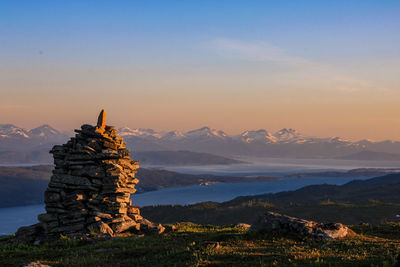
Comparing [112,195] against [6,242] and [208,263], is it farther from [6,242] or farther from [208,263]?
[208,263]

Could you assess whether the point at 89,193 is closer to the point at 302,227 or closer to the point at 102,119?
the point at 102,119

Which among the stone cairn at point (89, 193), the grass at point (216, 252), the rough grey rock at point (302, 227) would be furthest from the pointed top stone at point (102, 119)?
the rough grey rock at point (302, 227)

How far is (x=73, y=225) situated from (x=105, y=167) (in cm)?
578

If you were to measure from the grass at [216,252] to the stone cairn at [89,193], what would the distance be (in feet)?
16.0

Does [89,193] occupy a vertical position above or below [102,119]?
below

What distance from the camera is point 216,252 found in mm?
19734

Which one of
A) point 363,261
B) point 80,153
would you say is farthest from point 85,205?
point 363,261

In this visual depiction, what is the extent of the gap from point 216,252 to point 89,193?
19.5 meters

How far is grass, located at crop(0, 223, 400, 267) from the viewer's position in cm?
1741

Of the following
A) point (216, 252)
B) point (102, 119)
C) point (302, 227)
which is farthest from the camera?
point (102, 119)

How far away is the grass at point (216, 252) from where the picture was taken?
57.1 ft

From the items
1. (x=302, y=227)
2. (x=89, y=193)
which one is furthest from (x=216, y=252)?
(x=89, y=193)

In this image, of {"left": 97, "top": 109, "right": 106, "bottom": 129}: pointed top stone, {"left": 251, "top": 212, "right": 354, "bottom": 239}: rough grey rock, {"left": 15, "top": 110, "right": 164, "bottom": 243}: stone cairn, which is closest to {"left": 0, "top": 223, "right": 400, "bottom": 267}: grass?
{"left": 251, "top": 212, "right": 354, "bottom": 239}: rough grey rock

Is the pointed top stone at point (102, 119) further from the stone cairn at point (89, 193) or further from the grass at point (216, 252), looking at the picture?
the grass at point (216, 252)
